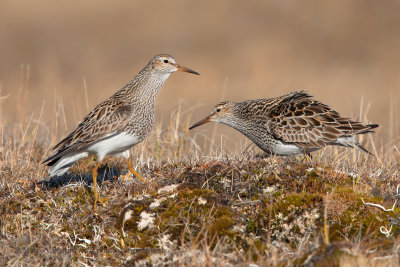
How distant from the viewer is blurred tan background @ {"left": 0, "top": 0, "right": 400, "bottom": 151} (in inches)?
914

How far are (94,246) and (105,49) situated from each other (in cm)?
2127

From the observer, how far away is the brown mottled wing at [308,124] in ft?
30.9

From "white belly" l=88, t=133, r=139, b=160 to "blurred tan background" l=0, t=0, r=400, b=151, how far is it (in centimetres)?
1275

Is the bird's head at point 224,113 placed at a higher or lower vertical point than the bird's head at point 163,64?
lower

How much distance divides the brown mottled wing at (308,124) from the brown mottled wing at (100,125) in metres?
2.41

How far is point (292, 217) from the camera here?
6777 millimetres

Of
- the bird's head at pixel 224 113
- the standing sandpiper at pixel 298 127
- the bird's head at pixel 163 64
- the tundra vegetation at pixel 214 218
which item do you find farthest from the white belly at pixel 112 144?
the bird's head at pixel 224 113

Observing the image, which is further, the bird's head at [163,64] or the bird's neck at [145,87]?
the bird's head at [163,64]

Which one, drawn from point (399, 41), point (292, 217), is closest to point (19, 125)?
point (292, 217)

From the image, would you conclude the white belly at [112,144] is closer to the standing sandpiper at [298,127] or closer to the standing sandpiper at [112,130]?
the standing sandpiper at [112,130]

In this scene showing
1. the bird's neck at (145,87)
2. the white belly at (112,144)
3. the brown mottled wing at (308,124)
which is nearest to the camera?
the white belly at (112,144)

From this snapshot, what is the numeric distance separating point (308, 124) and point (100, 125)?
10.5 feet

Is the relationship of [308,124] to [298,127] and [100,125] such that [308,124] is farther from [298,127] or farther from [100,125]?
[100,125]

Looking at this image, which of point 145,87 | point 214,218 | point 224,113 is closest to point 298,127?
point 224,113
